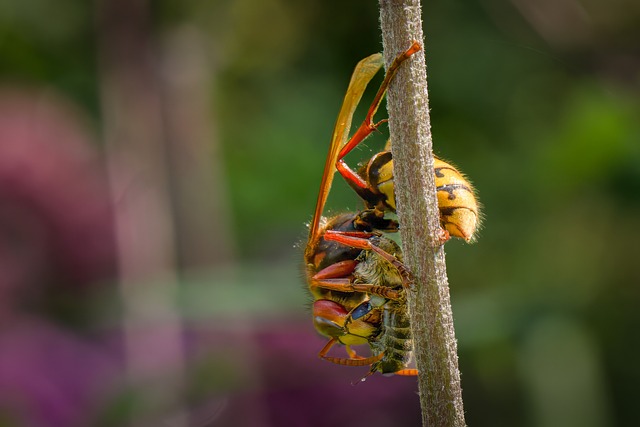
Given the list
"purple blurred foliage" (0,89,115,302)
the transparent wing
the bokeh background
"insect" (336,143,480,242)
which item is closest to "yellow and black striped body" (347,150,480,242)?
"insect" (336,143,480,242)

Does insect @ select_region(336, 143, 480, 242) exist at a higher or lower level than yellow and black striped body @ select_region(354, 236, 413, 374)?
higher

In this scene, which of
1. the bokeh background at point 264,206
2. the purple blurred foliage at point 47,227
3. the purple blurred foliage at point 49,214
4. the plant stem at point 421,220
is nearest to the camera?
the plant stem at point 421,220

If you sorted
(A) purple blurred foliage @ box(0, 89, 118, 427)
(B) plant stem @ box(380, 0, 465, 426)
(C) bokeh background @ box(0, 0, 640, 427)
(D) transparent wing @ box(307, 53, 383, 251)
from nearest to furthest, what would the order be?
1. (B) plant stem @ box(380, 0, 465, 426)
2. (D) transparent wing @ box(307, 53, 383, 251)
3. (C) bokeh background @ box(0, 0, 640, 427)
4. (A) purple blurred foliage @ box(0, 89, 118, 427)

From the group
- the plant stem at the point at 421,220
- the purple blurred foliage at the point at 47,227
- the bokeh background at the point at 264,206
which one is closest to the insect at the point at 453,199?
the plant stem at the point at 421,220

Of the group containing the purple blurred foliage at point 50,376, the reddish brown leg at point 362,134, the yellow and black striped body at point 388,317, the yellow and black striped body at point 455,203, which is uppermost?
the reddish brown leg at point 362,134

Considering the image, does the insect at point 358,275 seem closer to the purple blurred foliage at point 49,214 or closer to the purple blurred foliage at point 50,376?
the purple blurred foliage at point 50,376

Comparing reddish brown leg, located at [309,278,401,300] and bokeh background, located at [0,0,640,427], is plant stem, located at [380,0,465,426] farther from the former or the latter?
bokeh background, located at [0,0,640,427]

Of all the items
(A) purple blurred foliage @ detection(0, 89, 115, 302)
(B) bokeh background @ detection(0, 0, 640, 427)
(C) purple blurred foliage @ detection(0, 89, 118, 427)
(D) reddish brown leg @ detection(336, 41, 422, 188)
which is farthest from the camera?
(A) purple blurred foliage @ detection(0, 89, 115, 302)
